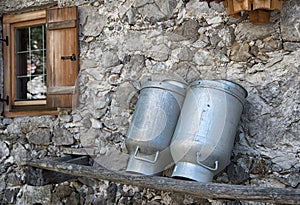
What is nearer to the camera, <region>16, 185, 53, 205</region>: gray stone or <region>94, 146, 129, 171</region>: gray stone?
<region>94, 146, 129, 171</region>: gray stone

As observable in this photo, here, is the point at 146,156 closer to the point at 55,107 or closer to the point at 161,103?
the point at 161,103

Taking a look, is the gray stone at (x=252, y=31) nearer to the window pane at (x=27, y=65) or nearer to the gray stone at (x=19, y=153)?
the window pane at (x=27, y=65)

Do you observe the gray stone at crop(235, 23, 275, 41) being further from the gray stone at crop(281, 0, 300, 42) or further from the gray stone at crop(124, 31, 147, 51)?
the gray stone at crop(124, 31, 147, 51)

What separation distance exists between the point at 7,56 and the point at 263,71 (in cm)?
219

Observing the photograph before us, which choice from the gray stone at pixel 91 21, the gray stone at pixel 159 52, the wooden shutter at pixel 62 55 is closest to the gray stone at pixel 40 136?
the wooden shutter at pixel 62 55

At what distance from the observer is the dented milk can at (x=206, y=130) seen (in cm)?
211

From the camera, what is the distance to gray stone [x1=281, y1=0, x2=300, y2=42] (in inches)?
88.7

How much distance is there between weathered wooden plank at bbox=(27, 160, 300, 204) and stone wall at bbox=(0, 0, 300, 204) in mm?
541

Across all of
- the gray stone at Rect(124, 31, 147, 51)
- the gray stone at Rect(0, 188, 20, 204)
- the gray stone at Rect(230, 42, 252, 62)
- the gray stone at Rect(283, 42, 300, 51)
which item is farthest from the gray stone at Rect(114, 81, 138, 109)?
the gray stone at Rect(0, 188, 20, 204)

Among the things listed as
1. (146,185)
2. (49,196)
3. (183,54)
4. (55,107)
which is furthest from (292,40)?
(49,196)

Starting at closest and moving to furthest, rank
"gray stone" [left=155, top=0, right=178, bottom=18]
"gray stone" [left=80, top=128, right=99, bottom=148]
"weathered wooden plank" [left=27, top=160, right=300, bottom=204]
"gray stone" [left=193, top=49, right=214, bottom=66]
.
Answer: "weathered wooden plank" [left=27, top=160, right=300, bottom=204] < "gray stone" [left=193, top=49, right=214, bottom=66] < "gray stone" [left=155, top=0, right=178, bottom=18] < "gray stone" [left=80, top=128, right=99, bottom=148]

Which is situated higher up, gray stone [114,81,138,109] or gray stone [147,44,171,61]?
gray stone [147,44,171,61]

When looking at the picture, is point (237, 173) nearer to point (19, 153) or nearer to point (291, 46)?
point (291, 46)

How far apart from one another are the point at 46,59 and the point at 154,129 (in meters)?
1.28
